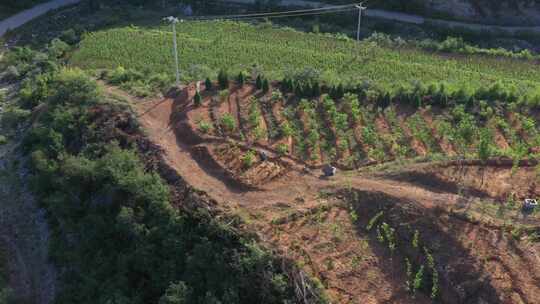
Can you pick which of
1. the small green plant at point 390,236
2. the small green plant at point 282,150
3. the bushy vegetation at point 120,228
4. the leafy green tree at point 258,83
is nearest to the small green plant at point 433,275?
the small green plant at point 390,236

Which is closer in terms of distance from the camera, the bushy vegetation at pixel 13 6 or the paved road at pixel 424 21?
the paved road at pixel 424 21

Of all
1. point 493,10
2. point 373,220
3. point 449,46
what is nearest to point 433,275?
point 373,220

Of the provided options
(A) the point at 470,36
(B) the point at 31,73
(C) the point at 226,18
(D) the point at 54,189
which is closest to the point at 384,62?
(A) the point at 470,36

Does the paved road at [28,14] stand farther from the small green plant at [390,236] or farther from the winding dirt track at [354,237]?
the small green plant at [390,236]

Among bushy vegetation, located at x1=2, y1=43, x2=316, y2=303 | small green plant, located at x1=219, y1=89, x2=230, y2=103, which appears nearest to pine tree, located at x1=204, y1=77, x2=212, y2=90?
small green plant, located at x1=219, y1=89, x2=230, y2=103

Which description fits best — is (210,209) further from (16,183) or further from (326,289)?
(16,183)

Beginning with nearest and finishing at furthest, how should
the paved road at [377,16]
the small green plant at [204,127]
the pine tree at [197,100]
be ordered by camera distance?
the small green plant at [204,127] → the pine tree at [197,100] → the paved road at [377,16]

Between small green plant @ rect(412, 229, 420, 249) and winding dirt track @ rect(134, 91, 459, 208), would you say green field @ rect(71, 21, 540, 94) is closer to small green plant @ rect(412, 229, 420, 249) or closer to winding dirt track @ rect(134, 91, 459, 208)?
winding dirt track @ rect(134, 91, 459, 208)
